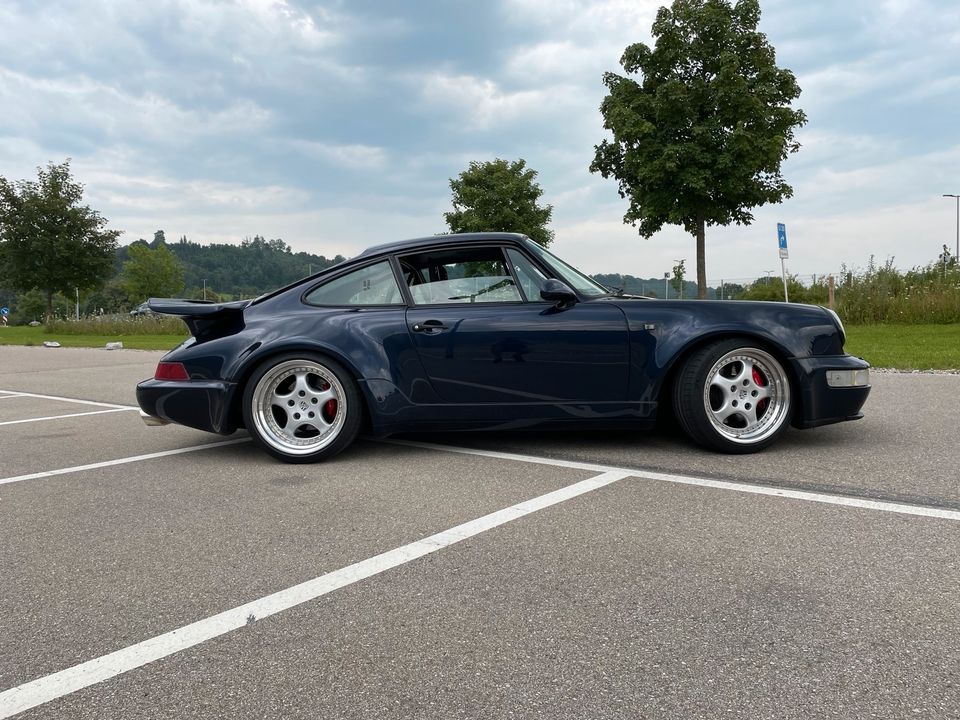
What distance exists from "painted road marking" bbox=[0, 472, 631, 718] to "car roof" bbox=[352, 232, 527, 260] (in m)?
1.89

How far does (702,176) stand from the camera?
18.3m

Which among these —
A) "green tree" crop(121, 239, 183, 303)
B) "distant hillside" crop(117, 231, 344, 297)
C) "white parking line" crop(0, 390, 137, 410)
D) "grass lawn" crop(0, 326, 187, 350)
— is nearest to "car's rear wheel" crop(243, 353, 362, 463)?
"white parking line" crop(0, 390, 137, 410)

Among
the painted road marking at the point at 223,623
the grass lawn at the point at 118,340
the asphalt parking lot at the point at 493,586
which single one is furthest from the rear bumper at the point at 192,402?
the grass lawn at the point at 118,340

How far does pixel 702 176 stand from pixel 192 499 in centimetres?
1734

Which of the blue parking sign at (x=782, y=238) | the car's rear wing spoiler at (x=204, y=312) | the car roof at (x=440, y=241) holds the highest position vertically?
the blue parking sign at (x=782, y=238)

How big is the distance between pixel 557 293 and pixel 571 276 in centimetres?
42

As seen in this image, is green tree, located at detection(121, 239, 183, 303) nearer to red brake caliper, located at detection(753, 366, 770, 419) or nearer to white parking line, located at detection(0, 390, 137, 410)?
white parking line, located at detection(0, 390, 137, 410)

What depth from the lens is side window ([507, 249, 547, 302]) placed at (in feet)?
13.9

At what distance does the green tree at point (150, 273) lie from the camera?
68625mm

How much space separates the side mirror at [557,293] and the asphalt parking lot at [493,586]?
37.0 inches

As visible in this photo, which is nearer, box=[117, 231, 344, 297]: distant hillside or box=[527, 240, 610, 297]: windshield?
box=[527, 240, 610, 297]: windshield

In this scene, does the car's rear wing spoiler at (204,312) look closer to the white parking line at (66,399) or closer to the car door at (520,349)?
the car door at (520,349)

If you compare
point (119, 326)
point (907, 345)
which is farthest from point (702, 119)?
point (119, 326)

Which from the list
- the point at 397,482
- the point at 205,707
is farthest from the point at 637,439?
the point at 205,707
